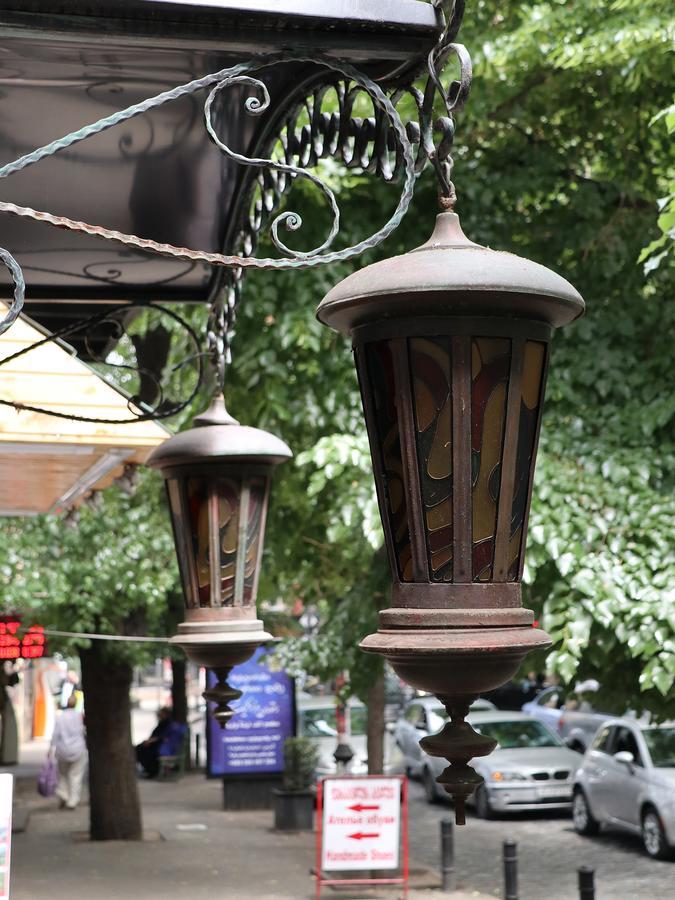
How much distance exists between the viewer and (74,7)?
244 cm

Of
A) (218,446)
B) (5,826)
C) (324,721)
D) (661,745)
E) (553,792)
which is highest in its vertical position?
(218,446)

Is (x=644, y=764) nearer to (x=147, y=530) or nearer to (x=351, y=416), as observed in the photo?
(x=147, y=530)

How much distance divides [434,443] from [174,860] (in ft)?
46.0

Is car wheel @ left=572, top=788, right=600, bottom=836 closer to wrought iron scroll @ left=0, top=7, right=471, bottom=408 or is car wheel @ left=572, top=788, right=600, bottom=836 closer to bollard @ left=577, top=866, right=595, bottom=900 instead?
bollard @ left=577, top=866, right=595, bottom=900

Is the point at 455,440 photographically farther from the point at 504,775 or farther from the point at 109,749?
the point at 504,775

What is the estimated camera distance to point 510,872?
36.7 feet

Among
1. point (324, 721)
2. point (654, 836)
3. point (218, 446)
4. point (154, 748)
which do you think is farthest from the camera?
point (154, 748)

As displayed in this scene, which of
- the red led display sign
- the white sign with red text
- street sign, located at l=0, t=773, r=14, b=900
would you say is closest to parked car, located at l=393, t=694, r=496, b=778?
the red led display sign

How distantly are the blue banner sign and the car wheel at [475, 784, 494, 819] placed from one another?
3.07 m

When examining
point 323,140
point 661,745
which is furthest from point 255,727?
point 323,140

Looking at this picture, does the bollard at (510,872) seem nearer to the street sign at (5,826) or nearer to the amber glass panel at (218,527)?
the street sign at (5,826)

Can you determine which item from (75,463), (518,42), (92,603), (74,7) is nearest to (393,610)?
(74,7)

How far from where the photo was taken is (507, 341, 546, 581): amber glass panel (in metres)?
2.47

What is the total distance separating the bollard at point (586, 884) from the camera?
9961 millimetres
